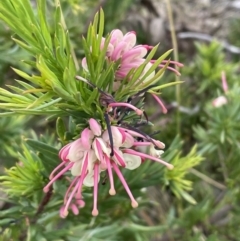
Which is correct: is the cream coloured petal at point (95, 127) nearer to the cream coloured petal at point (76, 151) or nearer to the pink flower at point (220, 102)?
the cream coloured petal at point (76, 151)

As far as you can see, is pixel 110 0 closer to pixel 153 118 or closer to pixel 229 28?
pixel 153 118

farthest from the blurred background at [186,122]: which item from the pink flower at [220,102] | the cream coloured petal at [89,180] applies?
the cream coloured petal at [89,180]

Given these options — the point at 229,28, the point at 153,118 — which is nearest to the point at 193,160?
the point at 153,118

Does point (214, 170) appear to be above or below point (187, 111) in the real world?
below

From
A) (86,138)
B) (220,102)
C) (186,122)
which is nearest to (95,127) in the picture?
(86,138)

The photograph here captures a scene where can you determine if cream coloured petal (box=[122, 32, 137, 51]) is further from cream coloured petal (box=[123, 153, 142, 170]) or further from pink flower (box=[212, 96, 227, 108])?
pink flower (box=[212, 96, 227, 108])

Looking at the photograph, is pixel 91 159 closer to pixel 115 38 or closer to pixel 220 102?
pixel 115 38

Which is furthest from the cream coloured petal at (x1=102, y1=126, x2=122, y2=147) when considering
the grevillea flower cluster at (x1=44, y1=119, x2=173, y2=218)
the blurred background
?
the blurred background

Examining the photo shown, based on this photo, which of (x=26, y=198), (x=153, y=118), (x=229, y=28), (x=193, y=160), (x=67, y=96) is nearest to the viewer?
(x=67, y=96)
